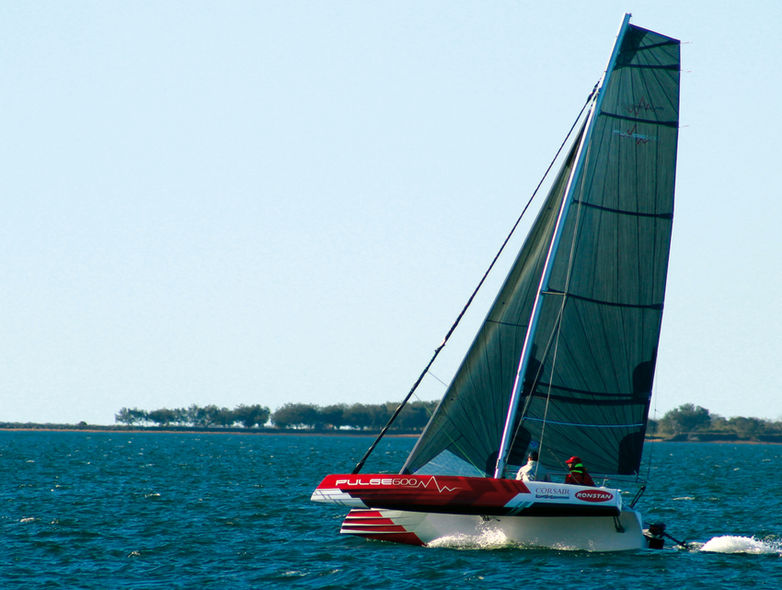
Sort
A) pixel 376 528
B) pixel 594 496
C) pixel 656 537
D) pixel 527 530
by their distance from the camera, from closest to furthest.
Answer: pixel 594 496 < pixel 527 530 < pixel 376 528 < pixel 656 537

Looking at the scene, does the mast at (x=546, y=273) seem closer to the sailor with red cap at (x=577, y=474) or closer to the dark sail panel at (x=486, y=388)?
the dark sail panel at (x=486, y=388)

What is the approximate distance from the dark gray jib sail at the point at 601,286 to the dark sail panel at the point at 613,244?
0.08ft

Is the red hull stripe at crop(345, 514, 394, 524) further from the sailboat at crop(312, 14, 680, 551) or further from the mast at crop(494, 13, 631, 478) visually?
the mast at crop(494, 13, 631, 478)

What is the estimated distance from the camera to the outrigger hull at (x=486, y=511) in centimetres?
2298

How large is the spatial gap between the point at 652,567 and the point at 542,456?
341 cm

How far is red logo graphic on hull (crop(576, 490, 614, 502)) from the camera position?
75.6 ft

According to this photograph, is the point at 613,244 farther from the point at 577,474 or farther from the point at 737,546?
the point at 737,546

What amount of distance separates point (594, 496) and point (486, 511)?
232cm

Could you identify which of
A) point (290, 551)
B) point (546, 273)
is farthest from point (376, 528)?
point (546, 273)

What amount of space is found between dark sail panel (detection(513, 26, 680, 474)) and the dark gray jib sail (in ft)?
0.08

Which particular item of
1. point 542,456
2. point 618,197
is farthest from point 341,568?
point 618,197

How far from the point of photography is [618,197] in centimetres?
2509

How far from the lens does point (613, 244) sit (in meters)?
25.0

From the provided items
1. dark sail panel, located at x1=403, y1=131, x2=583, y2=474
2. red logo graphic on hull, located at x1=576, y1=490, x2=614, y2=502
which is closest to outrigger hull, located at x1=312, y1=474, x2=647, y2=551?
red logo graphic on hull, located at x1=576, y1=490, x2=614, y2=502
